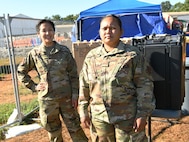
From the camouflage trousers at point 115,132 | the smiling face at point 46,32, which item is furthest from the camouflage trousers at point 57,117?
the camouflage trousers at point 115,132

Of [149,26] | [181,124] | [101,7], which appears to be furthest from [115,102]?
[101,7]

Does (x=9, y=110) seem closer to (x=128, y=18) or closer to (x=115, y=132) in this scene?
(x=115, y=132)

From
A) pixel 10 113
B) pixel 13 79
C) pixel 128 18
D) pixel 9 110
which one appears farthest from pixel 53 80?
pixel 128 18

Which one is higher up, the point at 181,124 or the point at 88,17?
the point at 88,17

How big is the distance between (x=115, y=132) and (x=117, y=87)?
41cm

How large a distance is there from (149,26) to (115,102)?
590 cm

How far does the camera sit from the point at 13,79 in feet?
16.0

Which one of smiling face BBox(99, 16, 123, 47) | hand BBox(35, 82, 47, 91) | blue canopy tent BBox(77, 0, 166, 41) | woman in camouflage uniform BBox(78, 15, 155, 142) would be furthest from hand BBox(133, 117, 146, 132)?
blue canopy tent BBox(77, 0, 166, 41)

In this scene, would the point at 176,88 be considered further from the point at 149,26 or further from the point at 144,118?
the point at 149,26

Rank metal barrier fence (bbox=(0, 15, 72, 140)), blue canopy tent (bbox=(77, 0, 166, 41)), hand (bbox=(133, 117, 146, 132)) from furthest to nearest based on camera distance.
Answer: blue canopy tent (bbox=(77, 0, 166, 41)) → metal barrier fence (bbox=(0, 15, 72, 140)) → hand (bbox=(133, 117, 146, 132))

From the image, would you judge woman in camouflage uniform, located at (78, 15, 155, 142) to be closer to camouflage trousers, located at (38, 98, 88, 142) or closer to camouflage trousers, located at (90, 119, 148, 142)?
camouflage trousers, located at (90, 119, 148, 142)

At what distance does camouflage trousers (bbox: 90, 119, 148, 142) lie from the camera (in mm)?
2252

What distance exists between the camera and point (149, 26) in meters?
7.75

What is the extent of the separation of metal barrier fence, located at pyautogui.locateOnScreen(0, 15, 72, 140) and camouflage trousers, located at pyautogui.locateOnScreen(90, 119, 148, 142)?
286 centimetres
